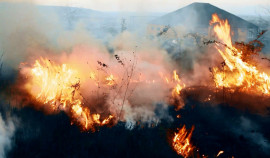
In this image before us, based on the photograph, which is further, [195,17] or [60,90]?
[195,17]

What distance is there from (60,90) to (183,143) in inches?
225

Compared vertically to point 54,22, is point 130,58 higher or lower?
lower

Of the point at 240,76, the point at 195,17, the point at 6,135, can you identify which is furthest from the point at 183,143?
the point at 195,17

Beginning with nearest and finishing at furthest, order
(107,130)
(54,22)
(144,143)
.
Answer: (144,143), (107,130), (54,22)

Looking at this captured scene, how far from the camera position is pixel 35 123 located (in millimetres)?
8852

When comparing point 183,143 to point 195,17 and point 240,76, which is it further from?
point 195,17

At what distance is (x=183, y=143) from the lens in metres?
8.34

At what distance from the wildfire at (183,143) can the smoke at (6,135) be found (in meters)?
5.69

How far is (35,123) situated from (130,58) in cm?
679

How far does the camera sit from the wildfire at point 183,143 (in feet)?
26.2

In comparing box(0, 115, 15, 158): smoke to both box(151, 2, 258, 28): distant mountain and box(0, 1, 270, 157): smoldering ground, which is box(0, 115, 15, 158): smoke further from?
box(151, 2, 258, 28): distant mountain

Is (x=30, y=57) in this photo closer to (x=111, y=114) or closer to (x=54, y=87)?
(x=54, y=87)

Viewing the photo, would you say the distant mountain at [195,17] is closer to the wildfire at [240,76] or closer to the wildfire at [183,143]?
A: the wildfire at [240,76]

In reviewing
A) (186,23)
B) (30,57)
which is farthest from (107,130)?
(186,23)
